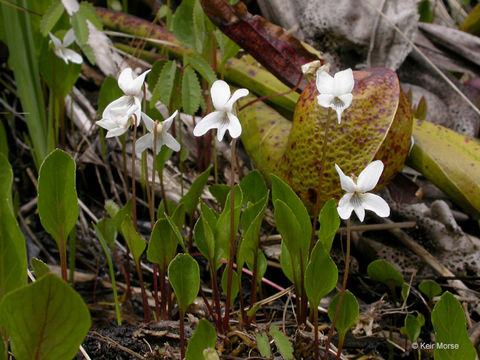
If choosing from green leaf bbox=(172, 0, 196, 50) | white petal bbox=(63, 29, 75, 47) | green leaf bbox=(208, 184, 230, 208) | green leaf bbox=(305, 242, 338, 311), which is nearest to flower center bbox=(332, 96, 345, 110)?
green leaf bbox=(305, 242, 338, 311)

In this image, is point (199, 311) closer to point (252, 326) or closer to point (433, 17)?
point (252, 326)

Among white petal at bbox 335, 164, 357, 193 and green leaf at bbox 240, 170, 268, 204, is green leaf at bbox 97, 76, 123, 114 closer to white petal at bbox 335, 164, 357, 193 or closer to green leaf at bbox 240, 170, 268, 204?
green leaf at bbox 240, 170, 268, 204

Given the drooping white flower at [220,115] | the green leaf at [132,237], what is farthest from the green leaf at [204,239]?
the drooping white flower at [220,115]

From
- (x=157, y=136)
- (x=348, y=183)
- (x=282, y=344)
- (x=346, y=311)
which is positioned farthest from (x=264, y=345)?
(x=157, y=136)

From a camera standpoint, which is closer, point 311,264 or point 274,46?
point 311,264

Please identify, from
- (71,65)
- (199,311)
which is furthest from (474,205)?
(71,65)

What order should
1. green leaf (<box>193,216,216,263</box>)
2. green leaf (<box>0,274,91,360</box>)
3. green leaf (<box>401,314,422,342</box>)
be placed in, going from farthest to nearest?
green leaf (<box>401,314,422,342</box>), green leaf (<box>193,216,216,263</box>), green leaf (<box>0,274,91,360</box>)

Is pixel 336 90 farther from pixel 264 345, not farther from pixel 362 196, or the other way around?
pixel 264 345
